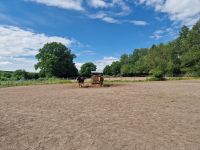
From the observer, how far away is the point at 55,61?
70812mm

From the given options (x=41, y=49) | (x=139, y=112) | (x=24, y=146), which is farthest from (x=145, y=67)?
(x=24, y=146)

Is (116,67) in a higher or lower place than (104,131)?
higher

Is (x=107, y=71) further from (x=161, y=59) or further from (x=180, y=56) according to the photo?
(x=180, y=56)

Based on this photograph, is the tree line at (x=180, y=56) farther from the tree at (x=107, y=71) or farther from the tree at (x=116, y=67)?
the tree at (x=107, y=71)

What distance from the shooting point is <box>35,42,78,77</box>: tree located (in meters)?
70.4

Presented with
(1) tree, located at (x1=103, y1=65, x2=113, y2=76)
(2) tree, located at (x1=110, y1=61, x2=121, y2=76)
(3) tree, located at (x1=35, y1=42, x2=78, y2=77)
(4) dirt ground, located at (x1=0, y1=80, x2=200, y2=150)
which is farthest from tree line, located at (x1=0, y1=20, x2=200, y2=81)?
(4) dirt ground, located at (x1=0, y1=80, x2=200, y2=150)

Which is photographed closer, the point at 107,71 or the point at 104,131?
the point at 104,131

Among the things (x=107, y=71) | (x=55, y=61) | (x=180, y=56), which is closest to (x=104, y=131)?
(x=55, y=61)

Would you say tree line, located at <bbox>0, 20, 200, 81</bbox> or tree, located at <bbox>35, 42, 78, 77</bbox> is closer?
tree line, located at <bbox>0, 20, 200, 81</bbox>

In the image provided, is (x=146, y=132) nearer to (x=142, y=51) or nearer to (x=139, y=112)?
(x=139, y=112)

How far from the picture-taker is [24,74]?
244 feet

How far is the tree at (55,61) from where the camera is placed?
70.4 meters

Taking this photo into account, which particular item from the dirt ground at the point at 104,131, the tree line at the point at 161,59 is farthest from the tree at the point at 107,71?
the dirt ground at the point at 104,131

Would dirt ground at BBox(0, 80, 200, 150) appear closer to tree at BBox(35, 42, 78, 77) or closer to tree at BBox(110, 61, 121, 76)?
tree at BBox(35, 42, 78, 77)
